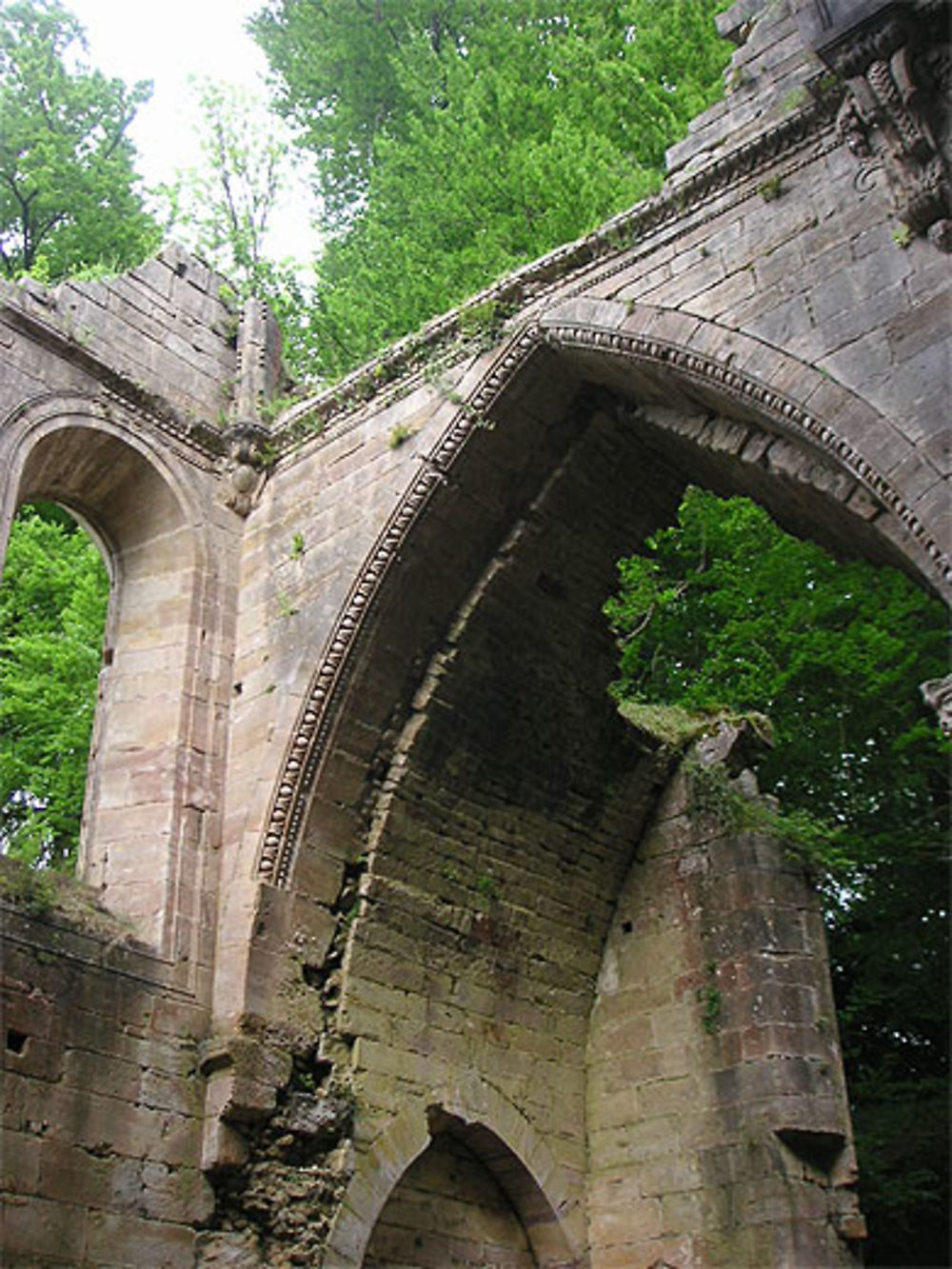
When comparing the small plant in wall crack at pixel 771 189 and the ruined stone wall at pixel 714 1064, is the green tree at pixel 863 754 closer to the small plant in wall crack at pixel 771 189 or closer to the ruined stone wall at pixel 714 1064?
the ruined stone wall at pixel 714 1064

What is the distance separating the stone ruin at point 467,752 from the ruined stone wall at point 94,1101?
0.8 inches

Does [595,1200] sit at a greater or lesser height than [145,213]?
lesser

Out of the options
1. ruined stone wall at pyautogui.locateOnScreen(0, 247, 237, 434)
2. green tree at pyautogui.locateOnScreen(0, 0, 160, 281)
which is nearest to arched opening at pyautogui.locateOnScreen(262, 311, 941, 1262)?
ruined stone wall at pyautogui.locateOnScreen(0, 247, 237, 434)

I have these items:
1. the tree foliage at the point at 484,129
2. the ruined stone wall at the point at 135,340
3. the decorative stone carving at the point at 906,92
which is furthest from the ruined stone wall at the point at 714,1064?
the tree foliage at the point at 484,129

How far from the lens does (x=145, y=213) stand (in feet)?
55.4

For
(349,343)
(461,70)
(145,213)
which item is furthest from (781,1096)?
(145,213)

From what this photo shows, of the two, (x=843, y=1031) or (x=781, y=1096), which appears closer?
(x=781, y=1096)

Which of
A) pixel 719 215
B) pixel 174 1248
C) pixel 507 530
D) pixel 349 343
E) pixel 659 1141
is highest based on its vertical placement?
pixel 349 343

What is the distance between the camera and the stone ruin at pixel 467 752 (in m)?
6.80

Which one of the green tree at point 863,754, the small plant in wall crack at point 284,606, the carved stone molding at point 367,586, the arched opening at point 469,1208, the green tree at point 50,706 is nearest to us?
the carved stone molding at point 367,586

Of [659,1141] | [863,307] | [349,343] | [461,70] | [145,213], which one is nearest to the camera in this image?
[863,307]

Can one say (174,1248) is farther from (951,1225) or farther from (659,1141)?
(951,1225)

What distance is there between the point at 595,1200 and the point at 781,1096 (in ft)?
5.45

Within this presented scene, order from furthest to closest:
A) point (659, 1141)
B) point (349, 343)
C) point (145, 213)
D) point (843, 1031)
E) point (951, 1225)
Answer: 1. point (145, 213)
2. point (349, 343)
3. point (843, 1031)
4. point (951, 1225)
5. point (659, 1141)
